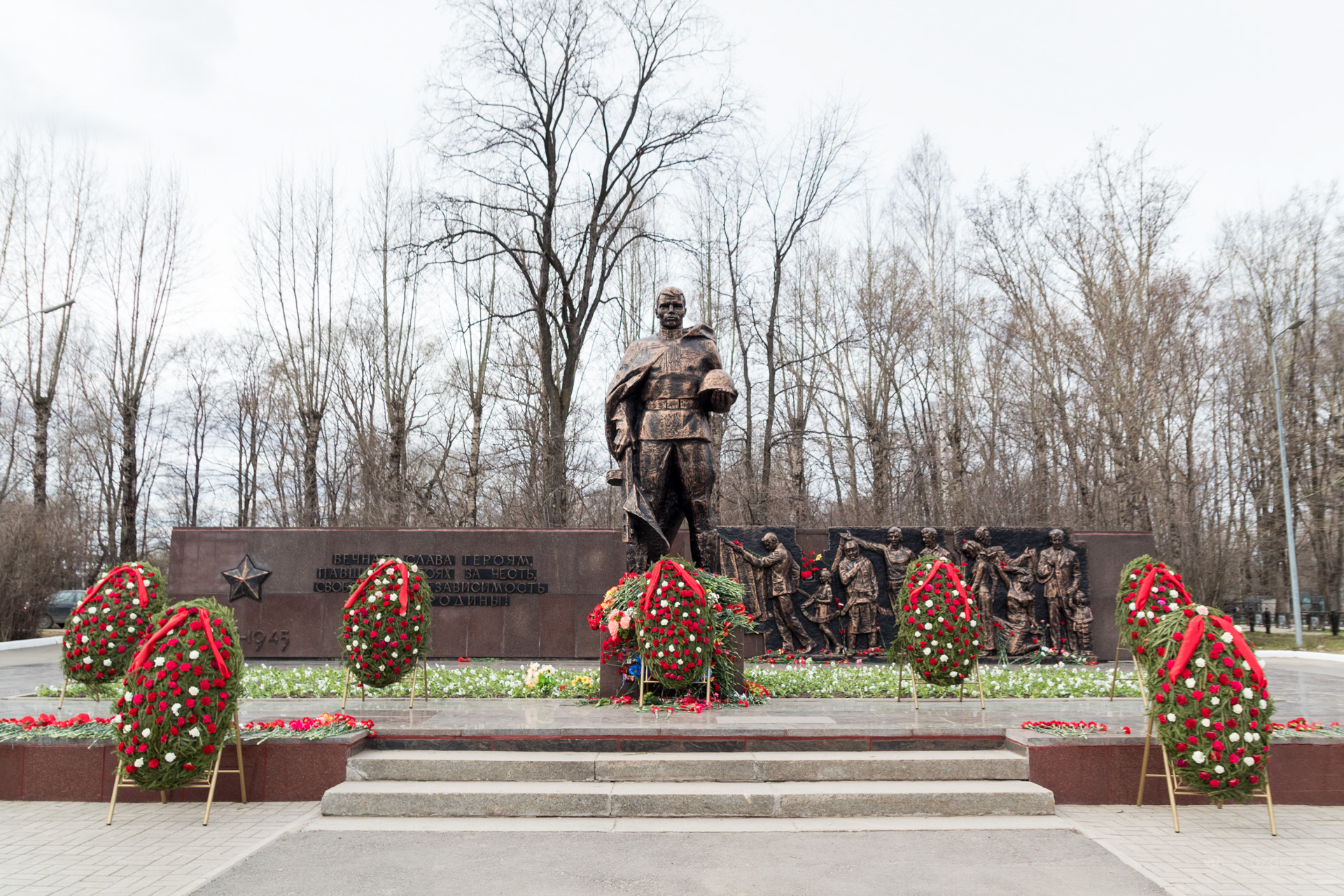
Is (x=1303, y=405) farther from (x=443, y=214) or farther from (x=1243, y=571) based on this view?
Answer: (x=443, y=214)

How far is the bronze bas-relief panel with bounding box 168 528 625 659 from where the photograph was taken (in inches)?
539

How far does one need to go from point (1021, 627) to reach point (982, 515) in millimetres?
10332

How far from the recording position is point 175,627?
5480mm

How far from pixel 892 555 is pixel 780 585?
6.01 feet

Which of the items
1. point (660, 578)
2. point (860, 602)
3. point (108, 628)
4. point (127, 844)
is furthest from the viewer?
point (860, 602)

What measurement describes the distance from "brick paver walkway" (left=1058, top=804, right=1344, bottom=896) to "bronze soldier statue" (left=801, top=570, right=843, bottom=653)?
23.3ft

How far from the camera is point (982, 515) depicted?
74.7 ft

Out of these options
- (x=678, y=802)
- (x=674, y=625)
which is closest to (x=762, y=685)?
(x=674, y=625)

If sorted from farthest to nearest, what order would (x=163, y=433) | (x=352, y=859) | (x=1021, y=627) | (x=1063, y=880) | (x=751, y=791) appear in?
1. (x=163, y=433)
2. (x=1021, y=627)
3. (x=751, y=791)
4. (x=352, y=859)
5. (x=1063, y=880)

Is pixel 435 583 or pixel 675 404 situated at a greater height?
pixel 675 404

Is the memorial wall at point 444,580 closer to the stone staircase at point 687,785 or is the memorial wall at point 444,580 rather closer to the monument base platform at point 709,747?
the monument base platform at point 709,747

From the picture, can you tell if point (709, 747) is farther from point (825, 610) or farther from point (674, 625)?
point (825, 610)

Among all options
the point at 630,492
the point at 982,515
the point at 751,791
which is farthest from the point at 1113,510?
the point at 751,791

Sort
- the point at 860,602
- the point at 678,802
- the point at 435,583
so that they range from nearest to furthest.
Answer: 1. the point at 678,802
2. the point at 860,602
3. the point at 435,583
